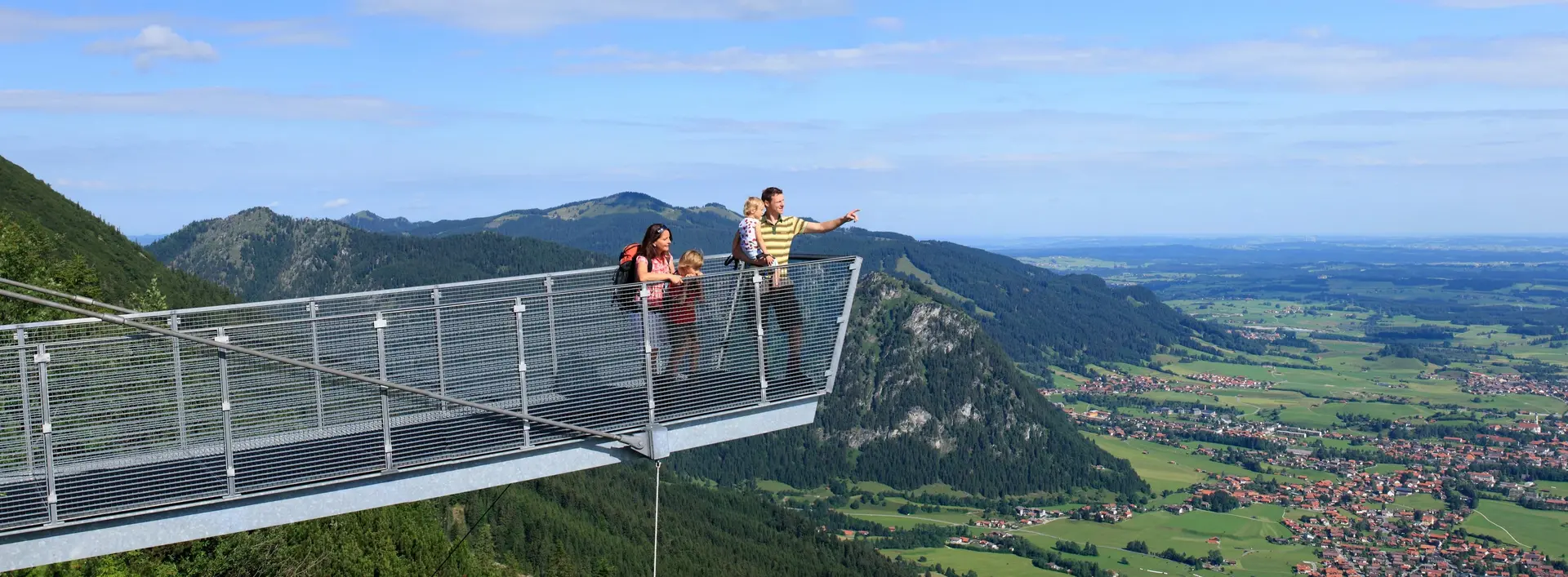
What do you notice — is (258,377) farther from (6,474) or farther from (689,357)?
(689,357)

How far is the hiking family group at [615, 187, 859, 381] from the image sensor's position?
16172mm

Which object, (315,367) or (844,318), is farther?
(844,318)

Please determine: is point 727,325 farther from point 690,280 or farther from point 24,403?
point 24,403

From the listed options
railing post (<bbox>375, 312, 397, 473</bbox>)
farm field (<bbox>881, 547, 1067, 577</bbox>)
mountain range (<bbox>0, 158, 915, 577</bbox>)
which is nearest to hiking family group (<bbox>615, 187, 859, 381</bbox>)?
railing post (<bbox>375, 312, 397, 473</bbox>)

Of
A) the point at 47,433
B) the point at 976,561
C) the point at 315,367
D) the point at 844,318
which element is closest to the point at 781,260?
the point at 844,318

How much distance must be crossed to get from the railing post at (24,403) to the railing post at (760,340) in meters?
8.76

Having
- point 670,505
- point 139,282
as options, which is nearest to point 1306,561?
point 670,505

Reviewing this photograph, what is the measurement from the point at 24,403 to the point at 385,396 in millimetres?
3740

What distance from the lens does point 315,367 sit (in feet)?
44.5

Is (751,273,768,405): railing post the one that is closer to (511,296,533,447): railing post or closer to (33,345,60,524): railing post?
(511,296,533,447): railing post

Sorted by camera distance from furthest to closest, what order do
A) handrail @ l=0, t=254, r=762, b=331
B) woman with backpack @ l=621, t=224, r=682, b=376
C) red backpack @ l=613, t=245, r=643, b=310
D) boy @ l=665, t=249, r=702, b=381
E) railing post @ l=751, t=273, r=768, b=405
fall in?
railing post @ l=751, t=273, r=768, b=405 → boy @ l=665, t=249, r=702, b=381 → woman with backpack @ l=621, t=224, r=682, b=376 → red backpack @ l=613, t=245, r=643, b=310 → handrail @ l=0, t=254, r=762, b=331

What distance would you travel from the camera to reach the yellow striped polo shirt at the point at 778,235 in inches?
697

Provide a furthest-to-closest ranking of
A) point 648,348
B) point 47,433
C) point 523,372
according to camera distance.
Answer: point 648,348
point 523,372
point 47,433

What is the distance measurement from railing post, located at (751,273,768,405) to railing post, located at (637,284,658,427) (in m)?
1.67
